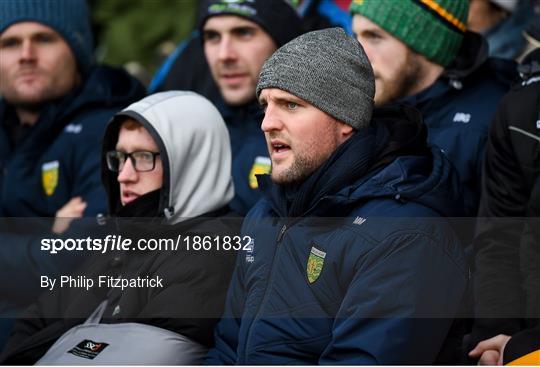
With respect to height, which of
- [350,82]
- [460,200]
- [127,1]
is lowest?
[127,1]

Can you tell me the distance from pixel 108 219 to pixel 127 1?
529cm

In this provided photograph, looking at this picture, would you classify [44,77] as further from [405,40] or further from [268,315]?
[268,315]

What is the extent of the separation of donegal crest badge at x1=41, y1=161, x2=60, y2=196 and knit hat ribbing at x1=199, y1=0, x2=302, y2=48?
1.05 meters

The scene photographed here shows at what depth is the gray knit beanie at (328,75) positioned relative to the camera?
3816 mm

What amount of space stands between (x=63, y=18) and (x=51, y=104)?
1.52ft

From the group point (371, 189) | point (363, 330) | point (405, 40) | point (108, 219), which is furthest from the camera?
point (405, 40)

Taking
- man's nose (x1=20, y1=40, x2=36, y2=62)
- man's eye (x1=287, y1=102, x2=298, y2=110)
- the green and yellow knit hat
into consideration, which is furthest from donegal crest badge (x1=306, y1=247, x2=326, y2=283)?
man's nose (x1=20, y1=40, x2=36, y2=62)

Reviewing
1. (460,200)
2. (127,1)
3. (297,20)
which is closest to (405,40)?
(297,20)

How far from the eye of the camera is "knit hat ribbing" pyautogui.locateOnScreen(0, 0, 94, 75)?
18.8 ft

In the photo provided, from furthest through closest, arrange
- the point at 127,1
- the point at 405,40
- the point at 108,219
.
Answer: the point at 127,1 → the point at 405,40 → the point at 108,219

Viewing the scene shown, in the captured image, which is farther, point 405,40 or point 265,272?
point 405,40

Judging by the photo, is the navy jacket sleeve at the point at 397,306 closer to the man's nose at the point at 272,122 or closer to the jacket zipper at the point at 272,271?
the jacket zipper at the point at 272,271

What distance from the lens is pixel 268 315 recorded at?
3.68 metres

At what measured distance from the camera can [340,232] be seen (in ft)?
11.9
